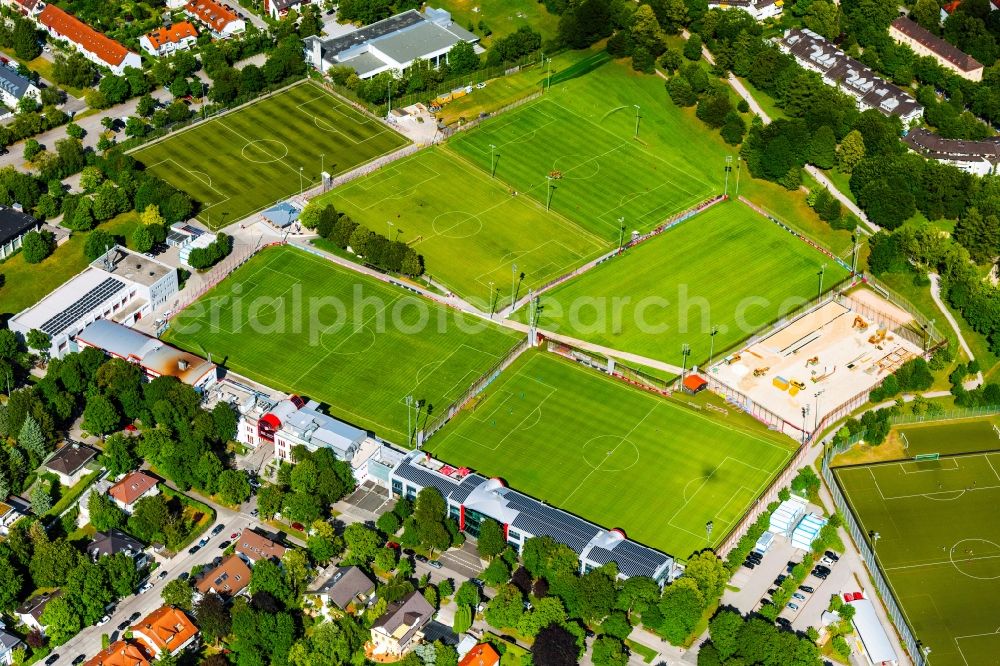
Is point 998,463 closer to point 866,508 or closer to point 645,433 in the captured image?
point 866,508

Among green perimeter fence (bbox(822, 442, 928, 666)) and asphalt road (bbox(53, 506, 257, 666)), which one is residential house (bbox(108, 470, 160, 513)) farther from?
green perimeter fence (bbox(822, 442, 928, 666))

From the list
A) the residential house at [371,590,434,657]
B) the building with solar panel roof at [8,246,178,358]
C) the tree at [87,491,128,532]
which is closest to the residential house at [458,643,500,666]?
the residential house at [371,590,434,657]

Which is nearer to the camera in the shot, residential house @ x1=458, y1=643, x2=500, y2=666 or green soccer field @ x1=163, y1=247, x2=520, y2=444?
residential house @ x1=458, y1=643, x2=500, y2=666

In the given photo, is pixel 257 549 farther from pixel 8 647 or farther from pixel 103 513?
pixel 8 647

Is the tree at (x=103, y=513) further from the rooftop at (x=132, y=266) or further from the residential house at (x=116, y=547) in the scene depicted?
the rooftop at (x=132, y=266)

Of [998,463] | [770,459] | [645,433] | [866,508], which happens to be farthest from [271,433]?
[998,463]

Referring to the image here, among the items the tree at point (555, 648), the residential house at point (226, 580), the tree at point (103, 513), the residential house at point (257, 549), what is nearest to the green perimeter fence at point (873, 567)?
the tree at point (555, 648)

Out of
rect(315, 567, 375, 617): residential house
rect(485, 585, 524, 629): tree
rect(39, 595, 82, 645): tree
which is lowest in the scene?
rect(39, 595, 82, 645): tree
